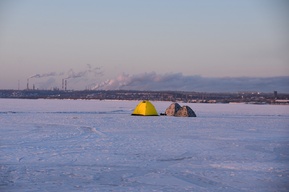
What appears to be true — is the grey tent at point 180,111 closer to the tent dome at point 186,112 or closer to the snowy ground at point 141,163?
the tent dome at point 186,112

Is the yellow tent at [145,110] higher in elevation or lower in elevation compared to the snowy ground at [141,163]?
higher

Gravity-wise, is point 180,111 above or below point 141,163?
above

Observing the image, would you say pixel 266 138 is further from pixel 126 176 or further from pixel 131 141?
pixel 126 176

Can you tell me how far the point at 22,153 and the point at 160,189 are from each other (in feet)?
15.9

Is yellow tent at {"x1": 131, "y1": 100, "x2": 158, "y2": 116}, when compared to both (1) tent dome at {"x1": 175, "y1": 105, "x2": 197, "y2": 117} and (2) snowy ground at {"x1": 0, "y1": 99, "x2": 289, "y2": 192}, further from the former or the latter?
(2) snowy ground at {"x1": 0, "y1": 99, "x2": 289, "y2": 192}

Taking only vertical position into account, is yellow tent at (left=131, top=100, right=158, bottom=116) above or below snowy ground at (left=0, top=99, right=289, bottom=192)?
above

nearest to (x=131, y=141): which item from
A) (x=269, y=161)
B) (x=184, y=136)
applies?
(x=184, y=136)

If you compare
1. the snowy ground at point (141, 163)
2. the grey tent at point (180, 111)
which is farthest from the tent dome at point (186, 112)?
the snowy ground at point (141, 163)

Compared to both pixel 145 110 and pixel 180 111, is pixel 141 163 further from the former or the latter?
pixel 180 111

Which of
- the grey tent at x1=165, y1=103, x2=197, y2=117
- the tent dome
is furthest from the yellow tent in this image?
the tent dome

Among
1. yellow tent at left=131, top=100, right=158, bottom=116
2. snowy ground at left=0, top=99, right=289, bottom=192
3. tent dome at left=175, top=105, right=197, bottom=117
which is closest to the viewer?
snowy ground at left=0, top=99, right=289, bottom=192

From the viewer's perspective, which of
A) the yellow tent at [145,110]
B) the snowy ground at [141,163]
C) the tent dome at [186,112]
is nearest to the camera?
the snowy ground at [141,163]

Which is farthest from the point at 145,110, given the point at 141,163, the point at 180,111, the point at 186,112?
the point at 141,163

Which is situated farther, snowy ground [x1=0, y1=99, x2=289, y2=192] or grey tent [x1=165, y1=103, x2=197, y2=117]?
grey tent [x1=165, y1=103, x2=197, y2=117]
